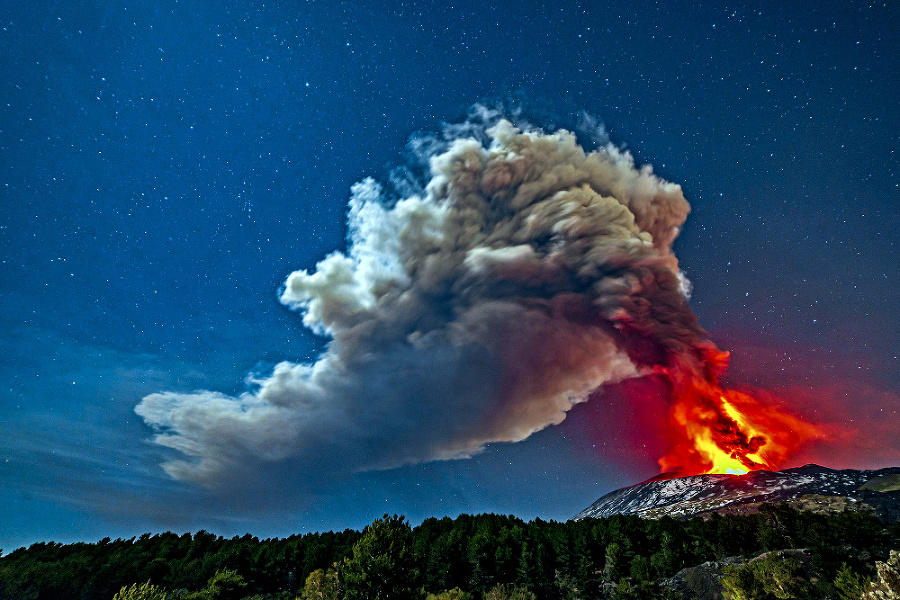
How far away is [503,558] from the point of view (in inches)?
3935

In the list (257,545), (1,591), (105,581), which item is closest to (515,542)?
(257,545)

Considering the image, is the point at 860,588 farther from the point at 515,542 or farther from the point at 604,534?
the point at 515,542

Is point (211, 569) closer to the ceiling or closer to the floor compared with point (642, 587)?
closer to the ceiling

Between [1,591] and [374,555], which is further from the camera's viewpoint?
[1,591]

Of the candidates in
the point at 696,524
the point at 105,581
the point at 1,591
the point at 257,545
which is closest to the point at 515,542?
the point at 696,524

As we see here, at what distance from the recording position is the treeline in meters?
86.2

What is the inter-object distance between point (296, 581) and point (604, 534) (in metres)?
73.2

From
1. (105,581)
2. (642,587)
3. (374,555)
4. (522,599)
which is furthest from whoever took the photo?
(105,581)

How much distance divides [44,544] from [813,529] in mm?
190746

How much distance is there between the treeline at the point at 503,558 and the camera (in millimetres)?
86250

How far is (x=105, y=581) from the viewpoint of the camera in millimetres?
92750

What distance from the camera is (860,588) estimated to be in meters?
59.4

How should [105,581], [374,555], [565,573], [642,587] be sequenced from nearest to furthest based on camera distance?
[374,555]
[642,587]
[105,581]
[565,573]

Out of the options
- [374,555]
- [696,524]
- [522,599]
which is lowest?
[522,599]
